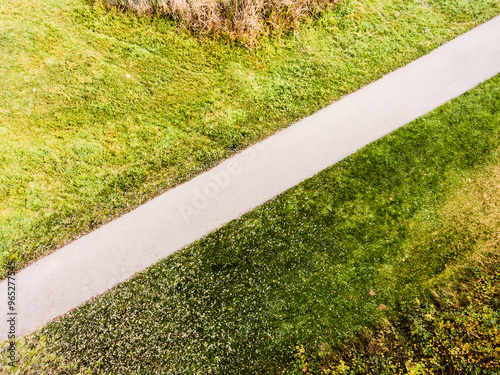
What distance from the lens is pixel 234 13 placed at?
284 inches

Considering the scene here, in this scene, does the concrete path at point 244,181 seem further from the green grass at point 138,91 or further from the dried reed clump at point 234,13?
the dried reed clump at point 234,13

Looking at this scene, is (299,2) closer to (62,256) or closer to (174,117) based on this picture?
(174,117)

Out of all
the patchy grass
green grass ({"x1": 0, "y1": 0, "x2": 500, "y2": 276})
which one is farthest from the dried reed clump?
the patchy grass

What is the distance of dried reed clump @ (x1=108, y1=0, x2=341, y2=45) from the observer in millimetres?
7125

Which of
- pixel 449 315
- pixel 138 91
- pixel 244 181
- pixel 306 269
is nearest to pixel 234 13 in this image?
pixel 138 91

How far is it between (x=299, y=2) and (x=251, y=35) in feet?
4.84

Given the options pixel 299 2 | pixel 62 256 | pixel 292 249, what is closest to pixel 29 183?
pixel 62 256

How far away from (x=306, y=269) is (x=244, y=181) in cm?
222

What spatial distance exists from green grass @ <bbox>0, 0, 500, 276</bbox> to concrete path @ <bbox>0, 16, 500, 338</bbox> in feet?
0.95

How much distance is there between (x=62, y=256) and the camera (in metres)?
5.77

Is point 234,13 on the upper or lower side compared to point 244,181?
upper

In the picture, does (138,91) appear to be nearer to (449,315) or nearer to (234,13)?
(234,13)

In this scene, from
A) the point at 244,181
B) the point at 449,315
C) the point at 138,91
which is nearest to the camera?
the point at 449,315

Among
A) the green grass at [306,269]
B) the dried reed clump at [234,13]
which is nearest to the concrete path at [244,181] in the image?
the green grass at [306,269]
